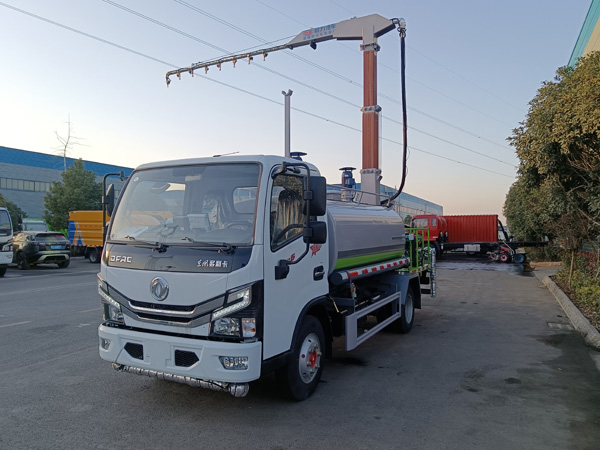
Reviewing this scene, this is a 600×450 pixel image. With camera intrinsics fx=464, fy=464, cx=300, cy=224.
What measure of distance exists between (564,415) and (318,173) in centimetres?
351

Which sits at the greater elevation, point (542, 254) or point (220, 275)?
point (220, 275)

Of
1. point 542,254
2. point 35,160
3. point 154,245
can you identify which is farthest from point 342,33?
point 35,160

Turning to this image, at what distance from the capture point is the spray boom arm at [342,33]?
36.3ft

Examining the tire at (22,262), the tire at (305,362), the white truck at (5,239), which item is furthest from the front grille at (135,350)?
the tire at (22,262)

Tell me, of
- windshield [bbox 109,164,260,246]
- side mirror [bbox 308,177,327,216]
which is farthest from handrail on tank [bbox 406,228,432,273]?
windshield [bbox 109,164,260,246]

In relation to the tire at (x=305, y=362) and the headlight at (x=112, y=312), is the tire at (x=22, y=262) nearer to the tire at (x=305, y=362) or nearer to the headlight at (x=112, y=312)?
the headlight at (x=112, y=312)

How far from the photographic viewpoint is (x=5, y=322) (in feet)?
28.3

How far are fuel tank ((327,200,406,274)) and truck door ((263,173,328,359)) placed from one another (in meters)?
0.67

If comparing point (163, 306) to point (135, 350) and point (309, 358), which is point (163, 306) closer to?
point (135, 350)

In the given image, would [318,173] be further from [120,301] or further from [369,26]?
[369,26]

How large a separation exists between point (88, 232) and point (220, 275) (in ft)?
82.0

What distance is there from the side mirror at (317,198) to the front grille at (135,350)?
203cm

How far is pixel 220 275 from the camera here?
4.02 m

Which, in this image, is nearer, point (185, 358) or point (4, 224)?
point (185, 358)
